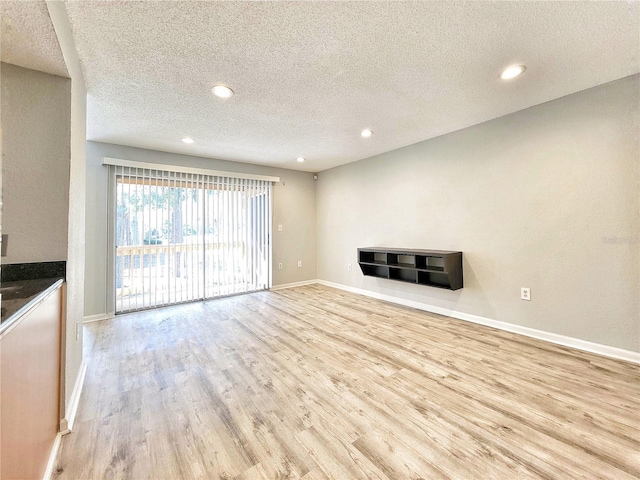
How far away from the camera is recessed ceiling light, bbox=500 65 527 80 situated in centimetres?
205

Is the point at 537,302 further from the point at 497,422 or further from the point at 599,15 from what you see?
the point at 599,15

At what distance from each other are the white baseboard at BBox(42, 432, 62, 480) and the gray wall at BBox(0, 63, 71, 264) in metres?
0.98

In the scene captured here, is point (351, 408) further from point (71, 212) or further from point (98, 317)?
point (98, 317)

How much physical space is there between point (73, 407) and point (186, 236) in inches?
110

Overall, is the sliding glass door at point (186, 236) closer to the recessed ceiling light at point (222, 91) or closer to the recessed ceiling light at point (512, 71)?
the recessed ceiling light at point (222, 91)

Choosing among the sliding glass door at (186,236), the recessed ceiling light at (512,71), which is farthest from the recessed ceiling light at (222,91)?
the recessed ceiling light at (512,71)

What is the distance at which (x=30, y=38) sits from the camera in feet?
4.28

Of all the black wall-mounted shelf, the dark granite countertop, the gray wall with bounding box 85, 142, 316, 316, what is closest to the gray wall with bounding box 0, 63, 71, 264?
the dark granite countertop

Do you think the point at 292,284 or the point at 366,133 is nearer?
the point at 366,133

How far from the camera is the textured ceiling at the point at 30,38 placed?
1164mm

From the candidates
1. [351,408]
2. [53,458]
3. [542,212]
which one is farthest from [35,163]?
[542,212]

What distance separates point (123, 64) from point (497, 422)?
137 inches

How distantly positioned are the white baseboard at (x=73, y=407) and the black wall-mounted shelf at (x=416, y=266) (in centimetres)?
338

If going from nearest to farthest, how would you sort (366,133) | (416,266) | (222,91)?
(222,91) < (366,133) < (416,266)
